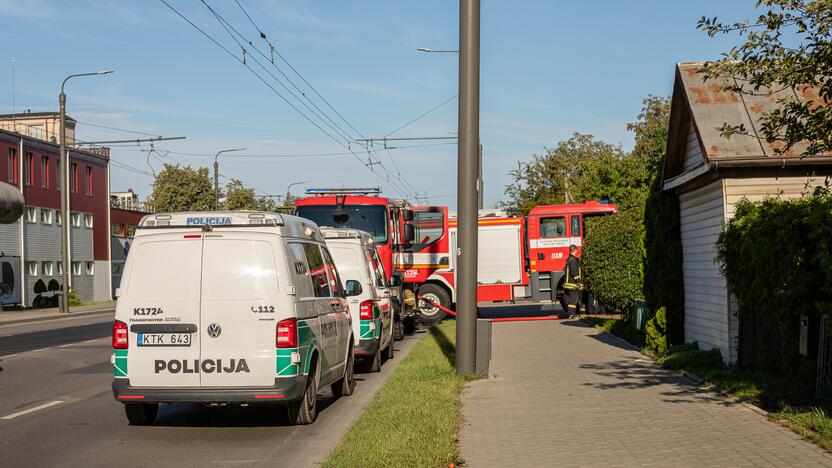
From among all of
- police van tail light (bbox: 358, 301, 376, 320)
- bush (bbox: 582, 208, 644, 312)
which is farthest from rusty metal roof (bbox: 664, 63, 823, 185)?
police van tail light (bbox: 358, 301, 376, 320)

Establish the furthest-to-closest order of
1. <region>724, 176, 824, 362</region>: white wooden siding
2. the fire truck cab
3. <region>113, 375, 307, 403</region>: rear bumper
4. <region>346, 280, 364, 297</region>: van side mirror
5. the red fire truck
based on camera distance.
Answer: the fire truck cab, the red fire truck, <region>724, 176, 824, 362</region>: white wooden siding, <region>346, 280, 364, 297</region>: van side mirror, <region>113, 375, 307, 403</region>: rear bumper

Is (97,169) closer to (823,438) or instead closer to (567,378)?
(567,378)

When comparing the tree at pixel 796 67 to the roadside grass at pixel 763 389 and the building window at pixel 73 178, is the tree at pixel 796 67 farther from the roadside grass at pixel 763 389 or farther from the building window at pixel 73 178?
the building window at pixel 73 178

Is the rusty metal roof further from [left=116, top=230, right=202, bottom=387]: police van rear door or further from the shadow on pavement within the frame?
[left=116, top=230, right=202, bottom=387]: police van rear door

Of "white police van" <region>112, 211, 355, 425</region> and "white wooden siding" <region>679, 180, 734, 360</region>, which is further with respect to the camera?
"white wooden siding" <region>679, 180, 734, 360</region>

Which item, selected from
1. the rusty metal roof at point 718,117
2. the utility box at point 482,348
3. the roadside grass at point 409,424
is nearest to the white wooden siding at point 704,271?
the rusty metal roof at point 718,117

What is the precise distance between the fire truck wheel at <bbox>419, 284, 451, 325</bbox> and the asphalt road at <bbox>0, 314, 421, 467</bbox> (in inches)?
471

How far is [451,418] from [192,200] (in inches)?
2872

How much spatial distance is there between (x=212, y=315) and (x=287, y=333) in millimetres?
777

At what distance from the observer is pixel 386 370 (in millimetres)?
16672

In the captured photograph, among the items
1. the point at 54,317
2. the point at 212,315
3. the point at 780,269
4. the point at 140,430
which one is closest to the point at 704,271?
the point at 780,269

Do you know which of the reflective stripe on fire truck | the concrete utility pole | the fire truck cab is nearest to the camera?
the concrete utility pole

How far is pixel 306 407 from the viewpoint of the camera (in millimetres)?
10695

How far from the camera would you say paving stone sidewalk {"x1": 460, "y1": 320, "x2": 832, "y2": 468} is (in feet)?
26.5
